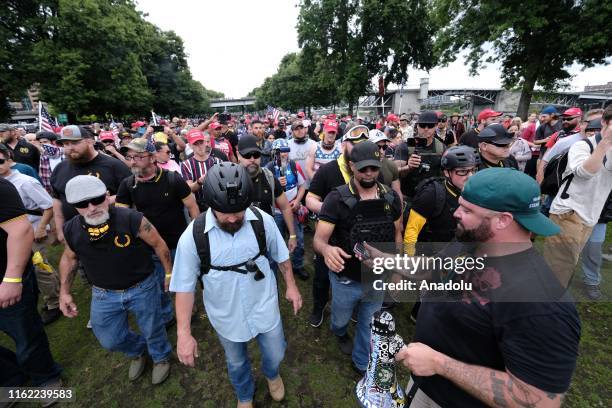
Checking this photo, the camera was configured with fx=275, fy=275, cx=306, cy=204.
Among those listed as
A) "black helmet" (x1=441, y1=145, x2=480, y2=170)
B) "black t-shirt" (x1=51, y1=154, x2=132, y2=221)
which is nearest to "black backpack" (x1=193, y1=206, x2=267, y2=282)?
"black helmet" (x1=441, y1=145, x2=480, y2=170)

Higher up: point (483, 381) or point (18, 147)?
point (18, 147)

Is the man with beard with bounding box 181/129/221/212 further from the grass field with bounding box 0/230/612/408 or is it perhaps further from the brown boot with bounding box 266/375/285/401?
the brown boot with bounding box 266/375/285/401

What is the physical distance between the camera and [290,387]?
10.1ft

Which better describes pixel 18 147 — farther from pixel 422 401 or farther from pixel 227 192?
pixel 422 401

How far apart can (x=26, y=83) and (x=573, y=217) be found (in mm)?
29216

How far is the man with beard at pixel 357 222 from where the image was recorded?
2.56 meters

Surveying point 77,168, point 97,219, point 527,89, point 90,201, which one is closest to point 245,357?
point 97,219

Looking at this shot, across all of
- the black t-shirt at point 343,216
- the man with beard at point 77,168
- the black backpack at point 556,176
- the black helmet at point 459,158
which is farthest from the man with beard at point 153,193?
the black backpack at point 556,176

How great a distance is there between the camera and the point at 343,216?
8.79 feet

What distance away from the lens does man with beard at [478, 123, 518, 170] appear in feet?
11.2

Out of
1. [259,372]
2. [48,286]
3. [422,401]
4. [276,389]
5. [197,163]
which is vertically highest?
[197,163]

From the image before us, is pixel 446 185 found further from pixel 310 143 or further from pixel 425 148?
pixel 310 143

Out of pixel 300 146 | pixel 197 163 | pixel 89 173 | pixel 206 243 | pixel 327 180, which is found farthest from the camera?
pixel 300 146

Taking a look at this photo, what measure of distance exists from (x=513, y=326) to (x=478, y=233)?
1.49 ft
